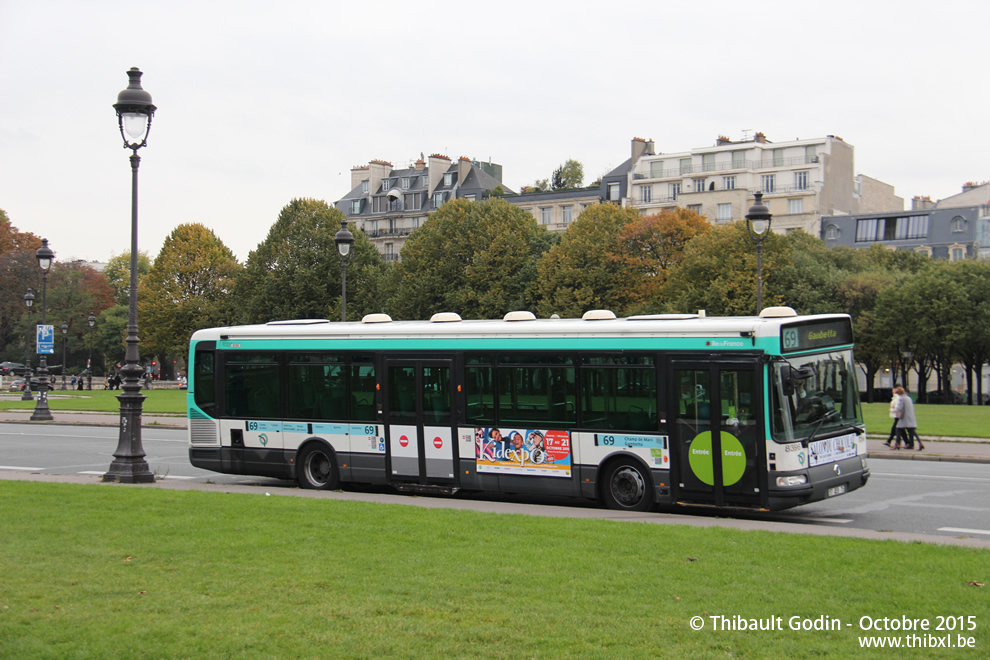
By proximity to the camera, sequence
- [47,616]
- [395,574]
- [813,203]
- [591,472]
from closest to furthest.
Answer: [47,616], [395,574], [591,472], [813,203]

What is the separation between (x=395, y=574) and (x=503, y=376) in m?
7.00

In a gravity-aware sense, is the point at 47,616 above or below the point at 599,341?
below

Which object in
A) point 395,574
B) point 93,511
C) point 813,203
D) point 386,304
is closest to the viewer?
point 395,574

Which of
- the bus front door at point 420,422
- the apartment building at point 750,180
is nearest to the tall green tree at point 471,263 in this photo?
the apartment building at point 750,180

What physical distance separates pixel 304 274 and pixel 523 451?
54479 mm

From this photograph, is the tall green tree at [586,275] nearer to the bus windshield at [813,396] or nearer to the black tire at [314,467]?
the black tire at [314,467]

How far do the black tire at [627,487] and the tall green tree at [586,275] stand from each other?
156ft

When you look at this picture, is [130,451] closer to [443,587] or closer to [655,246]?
[443,587]

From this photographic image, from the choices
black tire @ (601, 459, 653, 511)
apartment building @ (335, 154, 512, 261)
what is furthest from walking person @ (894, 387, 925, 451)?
apartment building @ (335, 154, 512, 261)

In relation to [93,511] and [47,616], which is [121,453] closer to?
[93,511]

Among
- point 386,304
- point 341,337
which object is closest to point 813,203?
point 386,304

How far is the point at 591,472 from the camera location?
47.7 ft

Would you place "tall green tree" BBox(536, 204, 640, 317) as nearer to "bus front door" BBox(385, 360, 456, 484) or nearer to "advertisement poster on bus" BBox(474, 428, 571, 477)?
"bus front door" BBox(385, 360, 456, 484)

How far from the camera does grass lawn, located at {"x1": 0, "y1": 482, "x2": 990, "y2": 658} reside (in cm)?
654
